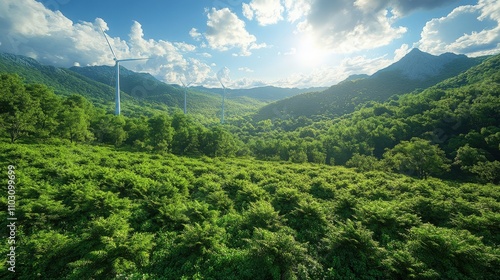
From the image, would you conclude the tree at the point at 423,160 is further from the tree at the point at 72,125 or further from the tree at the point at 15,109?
the tree at the point at 15,109

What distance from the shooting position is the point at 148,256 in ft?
42.6

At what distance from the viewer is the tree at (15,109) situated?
3688 centimetres

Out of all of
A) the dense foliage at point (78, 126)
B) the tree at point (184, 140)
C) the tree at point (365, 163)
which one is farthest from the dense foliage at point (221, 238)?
the tree at point (184, 140)

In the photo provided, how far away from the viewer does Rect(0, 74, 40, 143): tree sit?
3688cm

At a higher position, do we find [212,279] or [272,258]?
[272,258]

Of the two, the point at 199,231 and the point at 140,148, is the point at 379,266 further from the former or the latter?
the point at 140,148

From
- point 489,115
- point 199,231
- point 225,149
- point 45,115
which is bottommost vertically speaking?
point 225,149

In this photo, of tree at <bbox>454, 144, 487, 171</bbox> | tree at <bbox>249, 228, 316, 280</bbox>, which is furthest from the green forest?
tree at <bbox>454, 144, 487, 171</bbox>

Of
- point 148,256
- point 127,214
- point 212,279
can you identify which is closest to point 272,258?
point 212,279

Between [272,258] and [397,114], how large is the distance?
133353 millimetres

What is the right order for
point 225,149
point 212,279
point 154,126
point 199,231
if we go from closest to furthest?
point 212,279 < point 199,231 < point 154,126 < point 225,149

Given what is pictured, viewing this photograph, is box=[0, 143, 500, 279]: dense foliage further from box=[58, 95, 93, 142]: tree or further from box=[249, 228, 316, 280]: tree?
box=[58, 95, 93, 142]: tree

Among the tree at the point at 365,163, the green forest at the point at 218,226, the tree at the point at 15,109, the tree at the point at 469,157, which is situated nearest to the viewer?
the green forest at the point at 218,226

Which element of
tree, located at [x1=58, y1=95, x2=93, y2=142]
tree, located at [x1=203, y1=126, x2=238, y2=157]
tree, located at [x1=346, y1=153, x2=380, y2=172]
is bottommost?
tree, located at [x1=346, y1=153, x2=380, y2=172]
